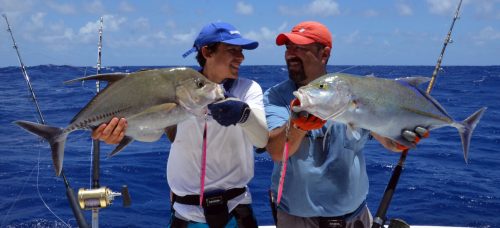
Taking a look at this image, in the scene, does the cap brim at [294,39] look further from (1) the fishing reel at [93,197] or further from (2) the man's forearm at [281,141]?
(1) the fishing reel at [93,197]

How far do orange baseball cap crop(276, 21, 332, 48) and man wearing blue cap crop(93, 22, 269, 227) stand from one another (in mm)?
248

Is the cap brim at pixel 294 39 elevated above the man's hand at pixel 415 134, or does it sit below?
above

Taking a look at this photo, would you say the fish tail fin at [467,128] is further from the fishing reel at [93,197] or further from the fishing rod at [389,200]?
the fishing reel at [93,197]

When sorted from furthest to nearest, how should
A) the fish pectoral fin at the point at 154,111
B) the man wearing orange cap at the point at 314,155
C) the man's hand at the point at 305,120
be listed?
the man wearing orange cap at the point at 314,155 → the fish pectoral fin at the point at 154,111 → the man's hand at the point at 305,120

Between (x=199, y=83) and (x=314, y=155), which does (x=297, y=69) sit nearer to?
(x=314, y=155)

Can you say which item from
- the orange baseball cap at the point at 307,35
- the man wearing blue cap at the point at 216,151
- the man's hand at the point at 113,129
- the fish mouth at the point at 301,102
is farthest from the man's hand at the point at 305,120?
the man's hand at the point at 113,129

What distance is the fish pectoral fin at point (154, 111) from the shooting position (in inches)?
103

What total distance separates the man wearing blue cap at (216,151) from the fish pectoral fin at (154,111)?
0.74ft

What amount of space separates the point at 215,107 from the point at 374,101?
A: 0.81 meters

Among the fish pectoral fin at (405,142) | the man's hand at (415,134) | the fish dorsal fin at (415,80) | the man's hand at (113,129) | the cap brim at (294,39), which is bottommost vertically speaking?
the man's hand at (113,129)

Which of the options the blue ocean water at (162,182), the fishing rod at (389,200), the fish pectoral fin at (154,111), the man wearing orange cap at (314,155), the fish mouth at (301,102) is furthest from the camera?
the blue ocean water at (162,182)

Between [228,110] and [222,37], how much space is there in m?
0.52

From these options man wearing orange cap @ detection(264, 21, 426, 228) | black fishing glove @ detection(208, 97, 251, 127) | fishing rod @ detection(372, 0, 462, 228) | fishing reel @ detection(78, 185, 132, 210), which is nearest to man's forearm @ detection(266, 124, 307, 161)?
man wearing orange cap @ detection(264, 21, 426, 228)

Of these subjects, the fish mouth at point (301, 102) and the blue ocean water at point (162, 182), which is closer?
the fish mouth at point (301, 102)
